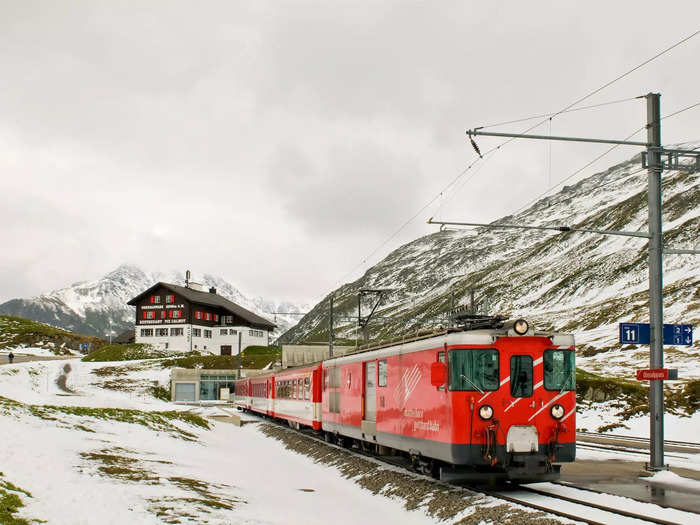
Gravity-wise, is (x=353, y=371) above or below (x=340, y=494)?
above

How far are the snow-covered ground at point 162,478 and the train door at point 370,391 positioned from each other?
2.09m

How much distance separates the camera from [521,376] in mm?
15719

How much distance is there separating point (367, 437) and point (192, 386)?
223 ft

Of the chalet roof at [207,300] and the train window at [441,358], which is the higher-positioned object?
the chalet roof at [207,300]

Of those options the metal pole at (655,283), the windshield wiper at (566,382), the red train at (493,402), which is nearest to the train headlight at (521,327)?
the red train at (493,402)

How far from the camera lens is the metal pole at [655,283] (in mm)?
18859

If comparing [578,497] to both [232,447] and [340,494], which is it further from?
[232,447]

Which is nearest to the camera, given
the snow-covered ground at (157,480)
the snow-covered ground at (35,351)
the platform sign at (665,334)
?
the snow-covered ground at (157,480)

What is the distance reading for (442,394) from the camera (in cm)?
1577

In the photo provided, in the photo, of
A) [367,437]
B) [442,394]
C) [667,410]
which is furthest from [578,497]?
[667,410]

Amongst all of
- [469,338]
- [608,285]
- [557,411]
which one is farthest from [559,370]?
[608,285]

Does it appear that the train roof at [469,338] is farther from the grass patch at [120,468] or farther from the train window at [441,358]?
the grass patch at [120,468]

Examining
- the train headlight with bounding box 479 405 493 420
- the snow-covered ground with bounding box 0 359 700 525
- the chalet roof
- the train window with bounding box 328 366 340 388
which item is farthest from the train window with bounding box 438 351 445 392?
the chalet roof

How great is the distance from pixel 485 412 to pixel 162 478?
8182mm
